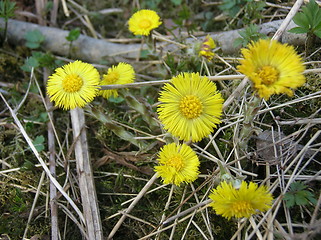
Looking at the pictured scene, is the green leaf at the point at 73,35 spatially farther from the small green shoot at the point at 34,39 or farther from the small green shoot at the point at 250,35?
the small green shoot at the point at 250,35

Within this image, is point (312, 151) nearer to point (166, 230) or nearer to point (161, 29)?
point (166, 230)

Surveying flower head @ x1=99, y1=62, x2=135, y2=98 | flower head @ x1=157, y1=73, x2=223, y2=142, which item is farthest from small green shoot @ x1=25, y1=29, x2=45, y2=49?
flower head @ x1=157, y1=73, x2=223, y2=142

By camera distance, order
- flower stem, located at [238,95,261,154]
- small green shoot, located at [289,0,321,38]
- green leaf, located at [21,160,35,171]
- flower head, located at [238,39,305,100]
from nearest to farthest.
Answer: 1. flower head, located at [238,39,305,100]
2. flower stem, located at [238,95,261,154]
3. small green shoot, located at [289,0,321,38]
4. green leaf, located at [21,160,35,171]

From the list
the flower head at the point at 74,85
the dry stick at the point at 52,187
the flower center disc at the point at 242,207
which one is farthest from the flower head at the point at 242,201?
the dry stick at the point at 52,187

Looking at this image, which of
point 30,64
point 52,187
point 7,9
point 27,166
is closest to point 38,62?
point 30,64

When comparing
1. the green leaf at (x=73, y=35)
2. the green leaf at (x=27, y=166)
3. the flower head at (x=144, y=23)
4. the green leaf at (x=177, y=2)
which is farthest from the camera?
the green leaf at (x=177, y=2)

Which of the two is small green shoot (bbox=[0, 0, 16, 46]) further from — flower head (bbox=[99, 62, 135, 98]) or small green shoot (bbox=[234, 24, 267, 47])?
small green shoot (bbox=[234, 24, 267, 47])
